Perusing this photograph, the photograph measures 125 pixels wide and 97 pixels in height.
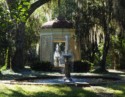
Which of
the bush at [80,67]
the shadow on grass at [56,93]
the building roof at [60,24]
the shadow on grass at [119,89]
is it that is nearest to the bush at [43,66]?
the bush at [80,67]

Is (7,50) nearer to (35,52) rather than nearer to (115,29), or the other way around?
(115,29)

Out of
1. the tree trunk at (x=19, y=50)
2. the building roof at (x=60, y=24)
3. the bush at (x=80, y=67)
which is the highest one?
the building roof at (x=60, y=24)

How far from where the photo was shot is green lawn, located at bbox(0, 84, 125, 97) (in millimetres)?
11261

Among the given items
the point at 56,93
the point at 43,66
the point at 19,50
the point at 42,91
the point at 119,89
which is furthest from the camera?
the point at 43,66

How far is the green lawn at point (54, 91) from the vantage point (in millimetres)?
11261

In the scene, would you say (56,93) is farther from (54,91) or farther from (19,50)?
(19,50)

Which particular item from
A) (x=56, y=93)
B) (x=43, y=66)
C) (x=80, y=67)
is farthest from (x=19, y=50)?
(x=56, y=93)

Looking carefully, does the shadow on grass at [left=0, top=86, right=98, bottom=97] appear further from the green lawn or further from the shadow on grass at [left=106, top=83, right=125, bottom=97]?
the shadow on grass at [left=106, top=83, right=125, bottom=97]

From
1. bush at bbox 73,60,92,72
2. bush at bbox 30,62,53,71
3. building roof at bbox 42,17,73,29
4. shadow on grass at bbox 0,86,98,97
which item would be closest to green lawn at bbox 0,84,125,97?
shadow on grass at bbox 0,86,98,97

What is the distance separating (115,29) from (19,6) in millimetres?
17441

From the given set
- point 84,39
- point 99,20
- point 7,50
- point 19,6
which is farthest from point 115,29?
point 19,6

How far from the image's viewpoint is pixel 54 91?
11820mm

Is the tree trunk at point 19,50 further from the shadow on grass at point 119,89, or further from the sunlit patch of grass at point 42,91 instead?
the shadow on grass at point 119,89

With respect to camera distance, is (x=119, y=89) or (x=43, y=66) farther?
(x=43, y=66)
